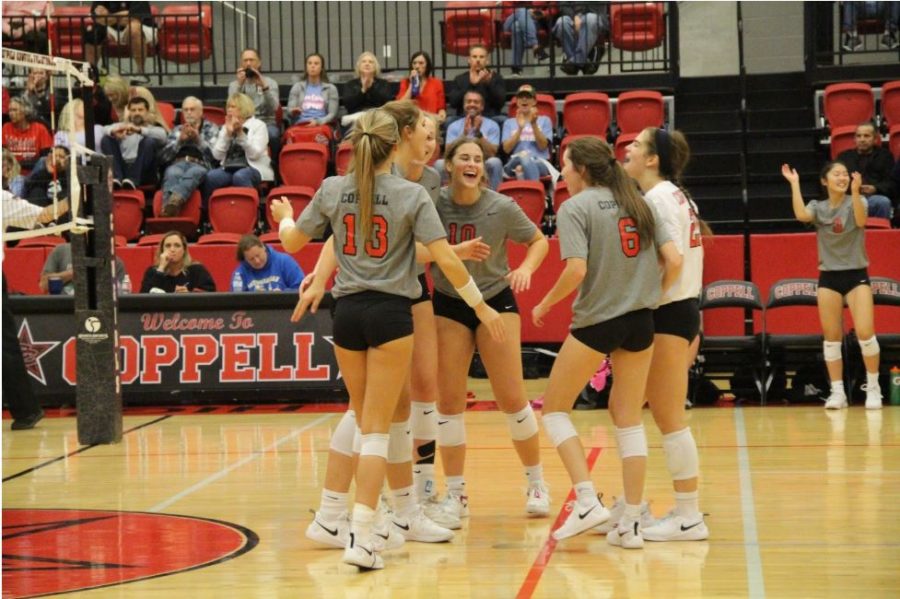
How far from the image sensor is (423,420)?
20.5ft

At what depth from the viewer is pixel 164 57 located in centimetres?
1778

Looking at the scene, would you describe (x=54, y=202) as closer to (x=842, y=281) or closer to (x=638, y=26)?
(x=842, y=281)

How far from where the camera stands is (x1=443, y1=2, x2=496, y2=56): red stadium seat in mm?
Result: 16969

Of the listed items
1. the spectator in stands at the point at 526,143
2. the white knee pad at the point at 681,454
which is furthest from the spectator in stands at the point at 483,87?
the white knee pad at the point at 681,454

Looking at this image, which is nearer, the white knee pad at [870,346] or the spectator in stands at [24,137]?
the white knee pad at [870,346]

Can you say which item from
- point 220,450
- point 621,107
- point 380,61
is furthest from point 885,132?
point 220,450

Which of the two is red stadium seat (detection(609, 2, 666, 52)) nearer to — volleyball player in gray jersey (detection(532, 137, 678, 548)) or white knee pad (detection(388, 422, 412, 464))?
volleyball player in gray jersey (detection(532, 137, 678, 548))

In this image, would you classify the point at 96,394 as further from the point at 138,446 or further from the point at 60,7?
the point at 60,7

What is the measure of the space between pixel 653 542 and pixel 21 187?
9.06 metres

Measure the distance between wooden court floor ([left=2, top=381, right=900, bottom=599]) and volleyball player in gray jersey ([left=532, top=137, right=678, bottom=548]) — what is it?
0.34 metres

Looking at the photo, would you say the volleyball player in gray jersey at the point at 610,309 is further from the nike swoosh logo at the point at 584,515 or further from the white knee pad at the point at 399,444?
the white knee pad at the point at 399,444

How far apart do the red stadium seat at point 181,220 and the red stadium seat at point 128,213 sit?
0.13 meters

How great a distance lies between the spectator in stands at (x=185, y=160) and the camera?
14.5m

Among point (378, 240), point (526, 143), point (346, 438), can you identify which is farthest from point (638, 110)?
point (378, 240)
